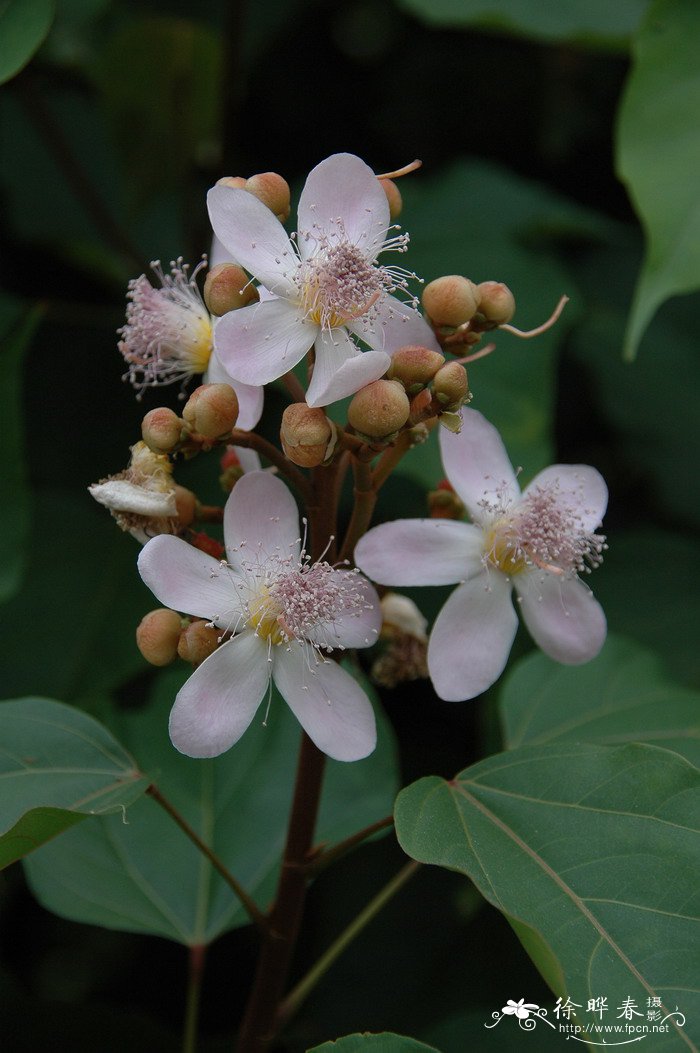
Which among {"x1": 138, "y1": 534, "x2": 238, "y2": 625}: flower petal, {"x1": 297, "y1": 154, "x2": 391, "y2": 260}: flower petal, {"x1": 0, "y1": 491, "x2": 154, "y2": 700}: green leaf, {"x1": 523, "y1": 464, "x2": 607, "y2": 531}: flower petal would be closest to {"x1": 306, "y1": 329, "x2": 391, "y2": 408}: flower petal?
{"x1": 297, "y1": 154, "x2": 391, "y2": 260}: flower petal

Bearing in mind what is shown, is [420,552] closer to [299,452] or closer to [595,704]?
[299,452]

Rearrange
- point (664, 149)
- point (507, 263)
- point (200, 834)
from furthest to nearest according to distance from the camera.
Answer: point (507, 263) < point (664, 149) < point (200, 834)

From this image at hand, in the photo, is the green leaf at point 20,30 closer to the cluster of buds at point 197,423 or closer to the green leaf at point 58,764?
the cluster of buds at point 197,423

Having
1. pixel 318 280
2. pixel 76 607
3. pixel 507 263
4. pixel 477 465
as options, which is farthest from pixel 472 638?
pixel 507 263

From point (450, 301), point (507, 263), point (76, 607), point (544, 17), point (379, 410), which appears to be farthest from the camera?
point (507, 263)

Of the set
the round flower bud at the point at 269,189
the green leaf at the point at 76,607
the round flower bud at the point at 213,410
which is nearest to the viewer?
the round flower bud at the point at 213,410

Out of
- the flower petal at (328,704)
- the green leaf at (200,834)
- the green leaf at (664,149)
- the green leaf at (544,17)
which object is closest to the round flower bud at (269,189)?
the flower petal at (328,704)

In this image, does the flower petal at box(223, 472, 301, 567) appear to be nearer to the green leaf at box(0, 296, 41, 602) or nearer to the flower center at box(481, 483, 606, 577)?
the flower center at box(481, 483, 606, 577)

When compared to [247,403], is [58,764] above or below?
below
